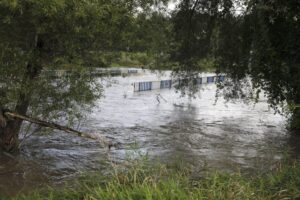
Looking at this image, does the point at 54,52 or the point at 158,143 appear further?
the point at 158,143

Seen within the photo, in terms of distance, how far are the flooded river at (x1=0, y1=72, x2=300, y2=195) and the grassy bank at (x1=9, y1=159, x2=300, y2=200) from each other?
1.48m

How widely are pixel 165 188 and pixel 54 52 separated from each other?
19.5ft

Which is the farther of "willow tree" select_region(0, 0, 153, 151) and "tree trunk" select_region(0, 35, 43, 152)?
"tree trunk" select_region(0, 35, 43, 152)

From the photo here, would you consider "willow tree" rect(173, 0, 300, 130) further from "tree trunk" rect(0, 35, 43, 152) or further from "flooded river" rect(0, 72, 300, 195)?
"tree trunk" rect(0, 35, 43, 152)

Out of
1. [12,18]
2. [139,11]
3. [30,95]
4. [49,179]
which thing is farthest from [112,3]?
[49,179]

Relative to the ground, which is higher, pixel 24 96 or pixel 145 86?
pixel 24 96

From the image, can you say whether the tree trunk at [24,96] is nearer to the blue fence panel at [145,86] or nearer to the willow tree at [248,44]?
the willow tree at [248,44]

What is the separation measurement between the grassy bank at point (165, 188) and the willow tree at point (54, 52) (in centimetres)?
319

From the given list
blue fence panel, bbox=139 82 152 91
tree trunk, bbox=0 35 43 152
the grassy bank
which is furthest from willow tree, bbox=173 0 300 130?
blue fence panel, bbox=139 82 152 91

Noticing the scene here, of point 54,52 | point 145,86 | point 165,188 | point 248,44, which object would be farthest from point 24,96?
point 145,86

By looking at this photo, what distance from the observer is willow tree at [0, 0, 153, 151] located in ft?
30.6

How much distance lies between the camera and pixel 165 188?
6.21 meters

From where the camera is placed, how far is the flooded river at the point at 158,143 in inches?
464

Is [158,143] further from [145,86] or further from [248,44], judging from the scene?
[145,86]
